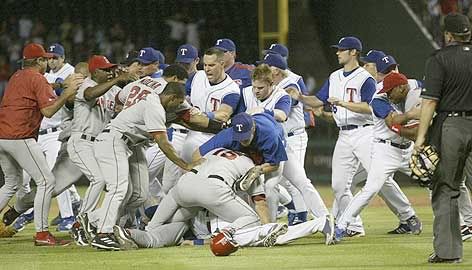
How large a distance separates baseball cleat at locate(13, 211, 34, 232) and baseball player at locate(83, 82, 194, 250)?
231cm

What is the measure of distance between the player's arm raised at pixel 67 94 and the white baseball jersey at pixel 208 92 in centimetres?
128

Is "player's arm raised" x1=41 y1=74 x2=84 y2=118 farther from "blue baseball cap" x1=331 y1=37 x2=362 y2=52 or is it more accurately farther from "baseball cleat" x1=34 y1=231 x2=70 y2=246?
"blue baseball cap" x1=331 y1=37 x2=362 y2=52

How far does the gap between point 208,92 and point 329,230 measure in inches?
83.5

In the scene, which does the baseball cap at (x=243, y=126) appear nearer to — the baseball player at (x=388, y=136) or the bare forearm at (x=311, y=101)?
→ the baseball player at (x=388, y=136)

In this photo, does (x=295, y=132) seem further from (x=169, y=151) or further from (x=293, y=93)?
(x=169, y=151)

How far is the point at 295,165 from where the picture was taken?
10938 mm

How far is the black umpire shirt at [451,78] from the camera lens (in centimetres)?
802

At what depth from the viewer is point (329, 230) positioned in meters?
9.77

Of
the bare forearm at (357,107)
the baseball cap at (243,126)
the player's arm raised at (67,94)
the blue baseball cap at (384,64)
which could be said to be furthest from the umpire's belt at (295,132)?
the player's arm raised at (67,94)

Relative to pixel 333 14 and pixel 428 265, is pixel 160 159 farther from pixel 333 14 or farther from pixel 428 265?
pixel 333 14

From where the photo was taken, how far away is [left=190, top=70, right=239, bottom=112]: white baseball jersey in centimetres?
1090

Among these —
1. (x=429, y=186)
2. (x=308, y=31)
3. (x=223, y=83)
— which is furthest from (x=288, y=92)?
(x=308, y=31)

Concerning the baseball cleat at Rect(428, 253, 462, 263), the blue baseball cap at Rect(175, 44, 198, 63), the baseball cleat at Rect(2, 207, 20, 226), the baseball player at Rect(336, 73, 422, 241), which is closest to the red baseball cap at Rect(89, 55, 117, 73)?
the blue baseball cap at Rect(175, 44, 198, 63)

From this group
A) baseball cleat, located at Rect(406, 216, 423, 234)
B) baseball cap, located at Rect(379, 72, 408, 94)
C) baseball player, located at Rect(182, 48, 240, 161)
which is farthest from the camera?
baseball cleat, located at Rect(406, 216, 423, 234)
